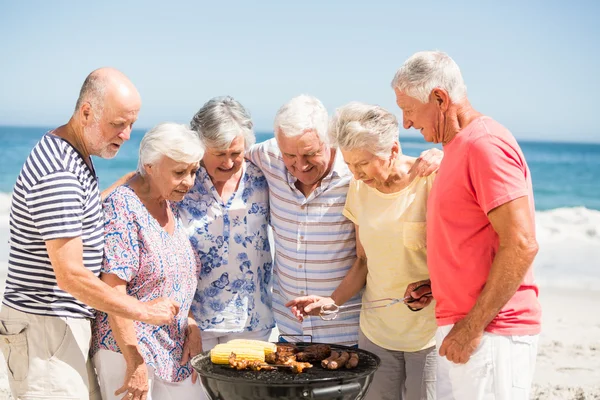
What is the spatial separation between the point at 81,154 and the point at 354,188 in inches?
56.4

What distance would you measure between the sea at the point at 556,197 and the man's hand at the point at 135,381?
8.95 m

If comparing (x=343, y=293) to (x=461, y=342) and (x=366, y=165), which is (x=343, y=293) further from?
(x=461, y=342)

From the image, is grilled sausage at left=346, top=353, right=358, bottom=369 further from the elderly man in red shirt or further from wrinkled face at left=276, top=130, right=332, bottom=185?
wrinkled face at left=276, top=130, right=332, bottom=185

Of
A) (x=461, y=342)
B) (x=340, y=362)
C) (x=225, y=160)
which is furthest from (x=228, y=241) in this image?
(x=461, y=342)

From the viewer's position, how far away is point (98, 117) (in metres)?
3.45

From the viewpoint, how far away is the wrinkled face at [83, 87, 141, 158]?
11.3ft

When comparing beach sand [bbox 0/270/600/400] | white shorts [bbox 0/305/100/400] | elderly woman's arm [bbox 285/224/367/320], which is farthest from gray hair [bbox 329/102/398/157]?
beach sand [bbox 0/270/600/400]

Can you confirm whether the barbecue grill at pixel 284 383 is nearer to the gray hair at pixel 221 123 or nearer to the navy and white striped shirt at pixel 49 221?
the navy and white striped shirt at pixel 49 221

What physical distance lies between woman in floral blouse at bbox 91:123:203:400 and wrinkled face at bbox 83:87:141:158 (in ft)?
0.89

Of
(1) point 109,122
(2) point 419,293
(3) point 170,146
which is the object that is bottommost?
(2) point 419,293

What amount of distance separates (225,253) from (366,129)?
114 centimetres

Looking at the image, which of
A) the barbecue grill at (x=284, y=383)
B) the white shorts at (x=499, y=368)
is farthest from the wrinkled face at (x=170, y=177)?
the white shorts at (x=499, y=368)

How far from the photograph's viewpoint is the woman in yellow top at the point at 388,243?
371 cm

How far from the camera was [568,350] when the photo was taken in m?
7.73
